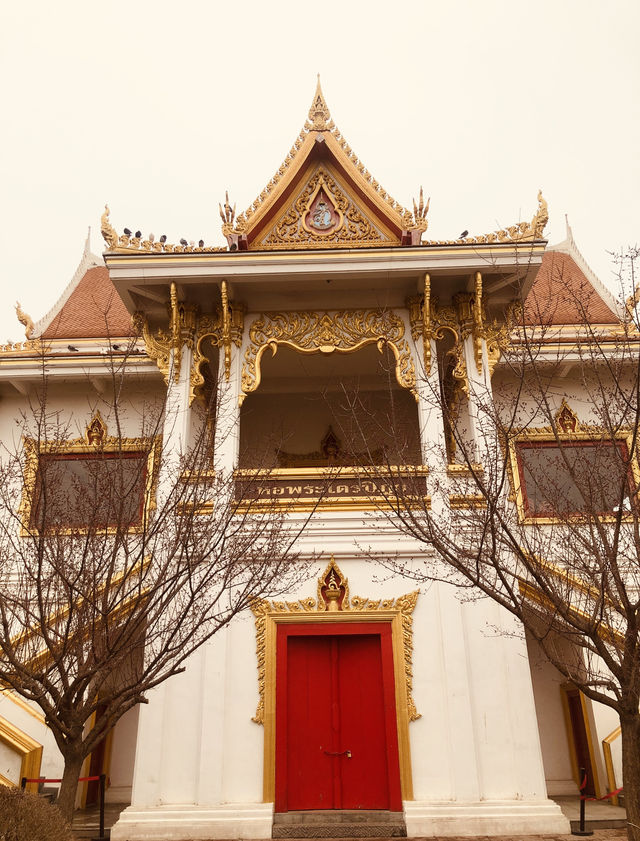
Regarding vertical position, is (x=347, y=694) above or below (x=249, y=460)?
below

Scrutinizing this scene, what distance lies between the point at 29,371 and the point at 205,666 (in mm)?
5863

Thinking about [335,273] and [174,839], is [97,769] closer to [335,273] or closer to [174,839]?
[174,839]

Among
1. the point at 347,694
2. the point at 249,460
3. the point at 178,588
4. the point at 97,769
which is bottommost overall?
the point at 97,769

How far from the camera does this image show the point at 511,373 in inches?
447

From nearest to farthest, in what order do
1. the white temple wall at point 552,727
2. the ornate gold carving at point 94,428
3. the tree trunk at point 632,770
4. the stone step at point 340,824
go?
the tree trunk at point 632,770 < the stone step at point 340,824 < the white temple wall at point 552,727 < the ornate gold carving at point 94,428

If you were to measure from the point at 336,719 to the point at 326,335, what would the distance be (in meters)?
4.88

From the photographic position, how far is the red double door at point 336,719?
26.4 feet

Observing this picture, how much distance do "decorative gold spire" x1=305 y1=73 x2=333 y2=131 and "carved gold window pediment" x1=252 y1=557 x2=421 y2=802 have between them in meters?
6.33

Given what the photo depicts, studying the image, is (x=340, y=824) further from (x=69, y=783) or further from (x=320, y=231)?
(x=320, y=231)

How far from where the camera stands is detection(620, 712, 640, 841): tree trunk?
512 centimetres

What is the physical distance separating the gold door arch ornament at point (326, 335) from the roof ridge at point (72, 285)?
17.6 feet

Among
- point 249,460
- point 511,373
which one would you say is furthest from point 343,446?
point 511,373

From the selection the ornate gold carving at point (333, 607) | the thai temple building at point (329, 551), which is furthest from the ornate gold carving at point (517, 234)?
the ornate gold carving at point (333, 607)

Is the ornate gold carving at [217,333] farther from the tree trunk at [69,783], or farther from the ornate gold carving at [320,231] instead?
the tree trunk at [69,783]
